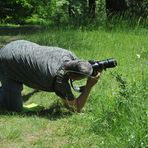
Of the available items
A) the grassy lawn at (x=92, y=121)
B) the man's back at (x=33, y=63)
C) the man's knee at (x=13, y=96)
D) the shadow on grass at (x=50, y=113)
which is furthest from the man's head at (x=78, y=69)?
the man's knee at (x=13, y=96)

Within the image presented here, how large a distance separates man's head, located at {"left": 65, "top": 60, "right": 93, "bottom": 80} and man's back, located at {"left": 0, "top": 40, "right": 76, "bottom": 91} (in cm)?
14

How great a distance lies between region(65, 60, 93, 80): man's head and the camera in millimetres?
6242

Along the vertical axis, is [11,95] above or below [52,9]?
above

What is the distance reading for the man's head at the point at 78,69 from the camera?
246 inches

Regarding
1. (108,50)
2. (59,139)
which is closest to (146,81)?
(59,139)

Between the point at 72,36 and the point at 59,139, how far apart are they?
5994 millimetres

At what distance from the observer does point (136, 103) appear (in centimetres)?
550

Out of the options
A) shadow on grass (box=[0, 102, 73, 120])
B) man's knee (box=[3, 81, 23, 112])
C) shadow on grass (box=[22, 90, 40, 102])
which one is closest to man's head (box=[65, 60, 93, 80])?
shadow on grass (box=[0, 102, 73, 120])

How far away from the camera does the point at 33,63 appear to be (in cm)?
656

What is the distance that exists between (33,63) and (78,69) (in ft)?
2.01

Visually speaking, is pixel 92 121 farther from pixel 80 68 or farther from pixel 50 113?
pixel 50 113

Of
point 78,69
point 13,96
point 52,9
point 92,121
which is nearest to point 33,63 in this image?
point 13,96

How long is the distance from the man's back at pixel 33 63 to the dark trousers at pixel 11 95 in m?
0.08

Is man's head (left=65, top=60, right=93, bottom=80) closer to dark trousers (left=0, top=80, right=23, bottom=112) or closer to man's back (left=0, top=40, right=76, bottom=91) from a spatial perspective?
man's back (left=0, top=40, right=76, bottom=91)
